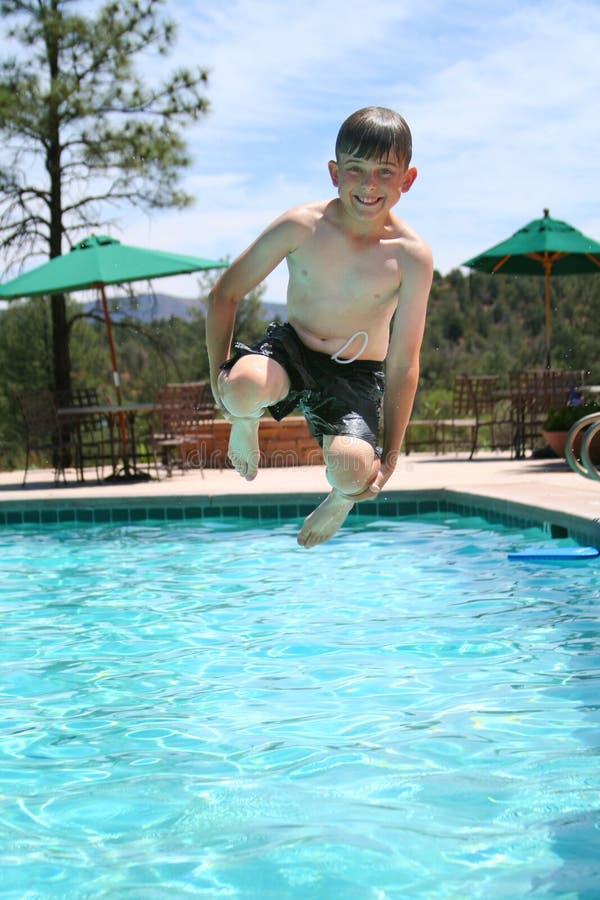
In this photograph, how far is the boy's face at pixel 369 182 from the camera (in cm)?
278

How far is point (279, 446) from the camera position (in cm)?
1298

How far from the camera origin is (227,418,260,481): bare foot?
3.09 m

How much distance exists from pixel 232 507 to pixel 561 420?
13.0ft

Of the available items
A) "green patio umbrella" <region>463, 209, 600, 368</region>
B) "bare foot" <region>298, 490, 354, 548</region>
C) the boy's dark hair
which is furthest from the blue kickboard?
"green patio umbrella" <region>463, 209, 600, 368</region>

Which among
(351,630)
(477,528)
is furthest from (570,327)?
(351,630)

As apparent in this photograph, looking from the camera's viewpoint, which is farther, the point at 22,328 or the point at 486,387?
the point at 22,328

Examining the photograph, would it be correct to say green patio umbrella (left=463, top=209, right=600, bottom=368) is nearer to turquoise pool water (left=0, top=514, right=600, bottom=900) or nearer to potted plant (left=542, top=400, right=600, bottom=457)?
potted plant (left=542, top=400, right=600, bottom=457)

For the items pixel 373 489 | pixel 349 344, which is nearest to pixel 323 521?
pixel 373 489

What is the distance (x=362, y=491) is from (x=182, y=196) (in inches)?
474

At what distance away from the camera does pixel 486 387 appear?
1364cm

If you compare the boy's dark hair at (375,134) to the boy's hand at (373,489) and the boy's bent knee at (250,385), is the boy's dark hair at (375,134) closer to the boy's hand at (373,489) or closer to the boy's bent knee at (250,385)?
the boy's bent knee at (250,385)

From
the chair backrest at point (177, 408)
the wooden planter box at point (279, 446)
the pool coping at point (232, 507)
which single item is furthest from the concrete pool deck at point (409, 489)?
the chair backrest at point (177, 408)

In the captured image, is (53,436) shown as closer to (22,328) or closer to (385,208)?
(22,328)

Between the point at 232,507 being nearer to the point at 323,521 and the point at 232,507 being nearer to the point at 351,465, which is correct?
the point at 323,521
